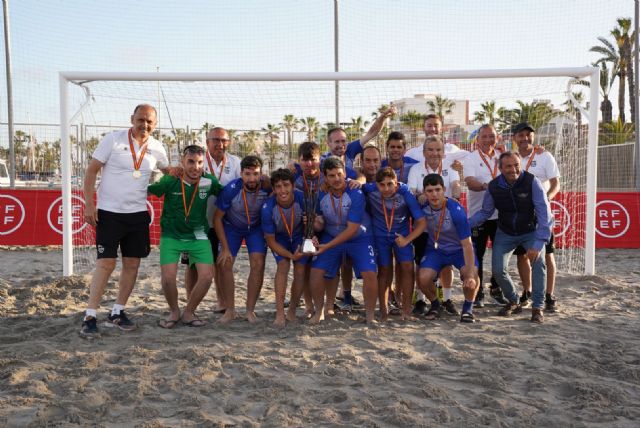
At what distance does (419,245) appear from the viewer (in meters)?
5.84

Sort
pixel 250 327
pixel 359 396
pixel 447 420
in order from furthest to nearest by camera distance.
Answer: pixel 250 327 → pixel 359 396 → pixel 447 420

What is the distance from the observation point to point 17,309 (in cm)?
599

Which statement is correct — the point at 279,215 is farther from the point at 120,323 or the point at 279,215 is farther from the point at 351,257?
the point at 120,323

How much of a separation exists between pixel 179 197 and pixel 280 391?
2.41 m

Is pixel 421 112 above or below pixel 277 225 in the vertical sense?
above

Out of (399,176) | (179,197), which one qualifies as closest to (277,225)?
(179,197)

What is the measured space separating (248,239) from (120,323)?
1.40 metres

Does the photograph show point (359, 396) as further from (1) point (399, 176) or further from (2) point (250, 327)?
(1) point (399, 176)

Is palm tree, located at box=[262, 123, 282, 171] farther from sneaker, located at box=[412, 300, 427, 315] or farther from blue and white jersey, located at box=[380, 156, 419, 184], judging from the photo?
sneaker, located at box=[412, 300, 427, 315]

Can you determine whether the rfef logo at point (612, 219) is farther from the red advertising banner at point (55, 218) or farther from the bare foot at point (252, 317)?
the bare foot at point (252, 317)

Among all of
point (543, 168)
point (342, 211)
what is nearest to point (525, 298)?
point (543, 168)

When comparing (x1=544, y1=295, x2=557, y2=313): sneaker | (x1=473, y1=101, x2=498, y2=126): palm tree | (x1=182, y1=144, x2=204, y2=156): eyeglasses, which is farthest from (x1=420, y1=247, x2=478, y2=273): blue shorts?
(x1=473, y1=101, x2=498, y2=126): palm tree

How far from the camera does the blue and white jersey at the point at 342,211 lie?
5.30 meters

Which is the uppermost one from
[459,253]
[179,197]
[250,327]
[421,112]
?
[421,112]
